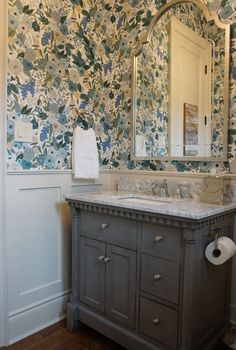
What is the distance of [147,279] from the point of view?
151 cm

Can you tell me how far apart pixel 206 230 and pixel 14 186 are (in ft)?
3.78

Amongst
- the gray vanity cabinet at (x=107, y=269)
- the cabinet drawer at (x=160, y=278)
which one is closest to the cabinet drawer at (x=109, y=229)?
the gray vanity cabinet at (x=107, y=269)

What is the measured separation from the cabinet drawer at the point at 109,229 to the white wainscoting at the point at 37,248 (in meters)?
0.26

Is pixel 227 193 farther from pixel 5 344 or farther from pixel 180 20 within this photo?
pixel 5 344

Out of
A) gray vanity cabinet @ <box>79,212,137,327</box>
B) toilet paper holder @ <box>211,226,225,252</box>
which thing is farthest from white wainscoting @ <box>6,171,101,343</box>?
toilet paper holder @ <box>211,226,225,252</box>

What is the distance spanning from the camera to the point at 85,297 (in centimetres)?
185

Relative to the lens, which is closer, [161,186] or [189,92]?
[189,92]

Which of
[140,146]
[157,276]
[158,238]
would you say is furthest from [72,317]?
[140,146]

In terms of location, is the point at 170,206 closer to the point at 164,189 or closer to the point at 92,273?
the point at 164,189

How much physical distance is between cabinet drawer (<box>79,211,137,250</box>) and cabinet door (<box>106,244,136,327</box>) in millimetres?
47

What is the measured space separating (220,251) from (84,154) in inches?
46.2

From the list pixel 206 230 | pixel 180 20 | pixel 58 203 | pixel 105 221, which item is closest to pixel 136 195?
pixel 105 221

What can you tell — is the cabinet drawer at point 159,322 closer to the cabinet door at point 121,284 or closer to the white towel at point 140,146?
the cabinet door at point 121,284

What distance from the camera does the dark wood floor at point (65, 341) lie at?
172 centimetres
